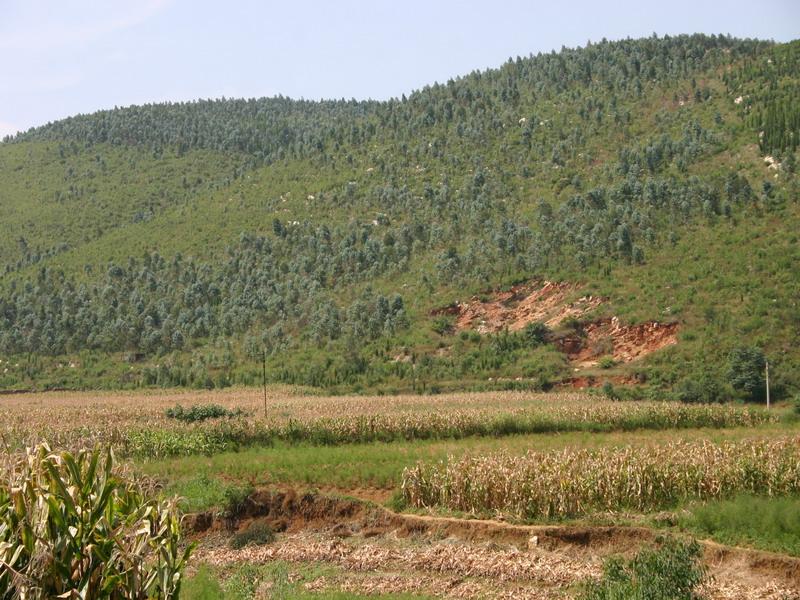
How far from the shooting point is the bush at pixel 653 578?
35.7 feet

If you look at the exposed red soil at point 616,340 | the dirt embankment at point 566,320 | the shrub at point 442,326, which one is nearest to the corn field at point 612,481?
the exposed red soil at point 616,340

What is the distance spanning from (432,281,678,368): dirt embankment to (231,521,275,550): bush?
3642cm

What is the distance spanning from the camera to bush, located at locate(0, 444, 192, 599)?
7.83m

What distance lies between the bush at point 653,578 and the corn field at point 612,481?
596 cm

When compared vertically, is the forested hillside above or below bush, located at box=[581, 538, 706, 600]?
above

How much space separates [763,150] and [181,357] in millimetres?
50776

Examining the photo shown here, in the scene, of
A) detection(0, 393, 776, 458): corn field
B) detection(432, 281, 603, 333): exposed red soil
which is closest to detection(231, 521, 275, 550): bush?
detection(0, 393, 776, 458): corn field

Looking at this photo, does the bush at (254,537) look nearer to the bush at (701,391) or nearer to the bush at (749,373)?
the bush at (701,391)

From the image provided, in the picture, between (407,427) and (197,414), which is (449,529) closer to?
(407,427)

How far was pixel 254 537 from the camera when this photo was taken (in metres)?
19.7

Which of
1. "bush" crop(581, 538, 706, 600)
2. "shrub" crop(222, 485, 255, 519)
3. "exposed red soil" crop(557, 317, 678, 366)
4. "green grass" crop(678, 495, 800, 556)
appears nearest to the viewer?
"bush" crop(581, 538, 706, 600)

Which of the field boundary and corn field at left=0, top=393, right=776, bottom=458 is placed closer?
the field boundary

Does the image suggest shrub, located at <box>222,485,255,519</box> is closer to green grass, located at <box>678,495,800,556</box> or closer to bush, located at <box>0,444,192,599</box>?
green grass, located at <box>678,495,800,556</box>

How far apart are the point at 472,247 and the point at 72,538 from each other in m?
60.7
